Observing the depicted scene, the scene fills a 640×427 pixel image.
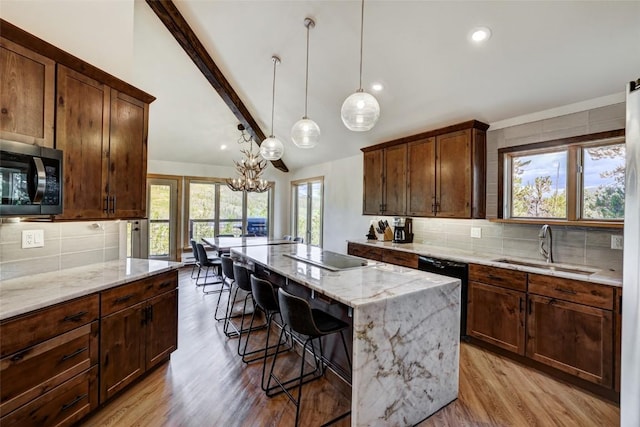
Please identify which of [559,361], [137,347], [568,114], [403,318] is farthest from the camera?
[568,114]

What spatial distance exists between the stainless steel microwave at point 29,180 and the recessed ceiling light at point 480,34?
326 cm

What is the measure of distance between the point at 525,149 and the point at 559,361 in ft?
6.93

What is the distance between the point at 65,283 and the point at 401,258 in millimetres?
3361

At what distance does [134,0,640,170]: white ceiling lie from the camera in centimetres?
228

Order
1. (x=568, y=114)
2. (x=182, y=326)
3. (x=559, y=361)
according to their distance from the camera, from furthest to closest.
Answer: (x=182, y=326), (x=568, y=114), (x=559, y=361)

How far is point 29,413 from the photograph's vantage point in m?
1.56

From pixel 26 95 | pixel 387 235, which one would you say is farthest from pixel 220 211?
pixel 26 95

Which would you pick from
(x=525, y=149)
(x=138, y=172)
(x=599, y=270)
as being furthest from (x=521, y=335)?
(x=138, y=172)

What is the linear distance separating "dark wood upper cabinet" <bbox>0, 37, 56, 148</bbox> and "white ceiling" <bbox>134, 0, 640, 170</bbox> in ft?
5.83

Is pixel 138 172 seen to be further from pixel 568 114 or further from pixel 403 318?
pixel 568 114

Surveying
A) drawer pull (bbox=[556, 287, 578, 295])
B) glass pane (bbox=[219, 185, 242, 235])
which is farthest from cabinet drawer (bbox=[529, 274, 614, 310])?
glass pane (bbox=[219, 185, 242, 235])

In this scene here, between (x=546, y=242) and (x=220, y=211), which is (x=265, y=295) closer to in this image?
(x=546, y=242)

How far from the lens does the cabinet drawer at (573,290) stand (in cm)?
221

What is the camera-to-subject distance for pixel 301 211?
304 inches
